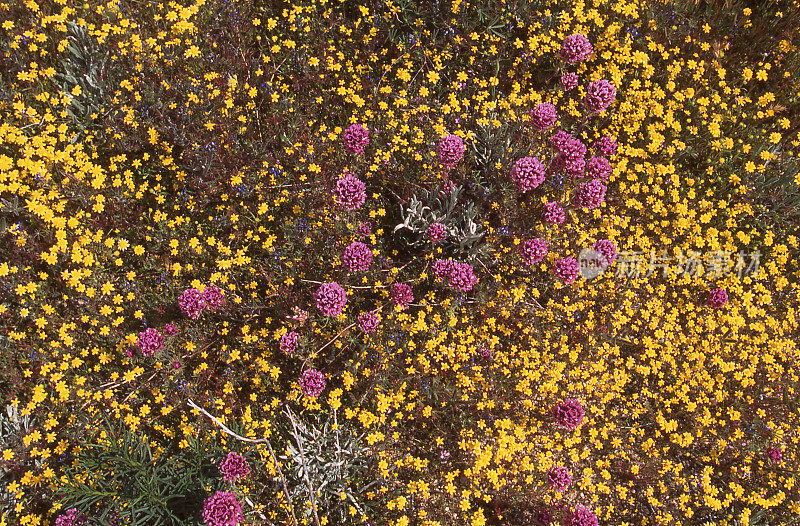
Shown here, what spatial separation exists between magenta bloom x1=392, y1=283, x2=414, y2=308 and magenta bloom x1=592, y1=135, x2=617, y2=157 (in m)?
2.68

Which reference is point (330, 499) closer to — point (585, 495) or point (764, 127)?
point (585, 495)

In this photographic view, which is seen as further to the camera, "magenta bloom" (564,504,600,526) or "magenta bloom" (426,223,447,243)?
"magenta bloom" (426,223,447,243)

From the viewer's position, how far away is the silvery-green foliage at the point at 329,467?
471 centimetres

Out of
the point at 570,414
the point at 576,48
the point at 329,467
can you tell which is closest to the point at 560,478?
the point at 570,414

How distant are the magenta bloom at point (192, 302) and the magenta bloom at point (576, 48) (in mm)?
4709

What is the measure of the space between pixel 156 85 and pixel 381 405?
4.17 m

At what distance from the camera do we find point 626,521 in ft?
17.2

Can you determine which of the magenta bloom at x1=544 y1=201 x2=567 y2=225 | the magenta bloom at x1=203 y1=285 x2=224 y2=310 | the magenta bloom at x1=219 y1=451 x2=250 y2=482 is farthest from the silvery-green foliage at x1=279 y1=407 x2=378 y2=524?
the magenta bloom at x1=544 y1=201 x2=567 y2=225

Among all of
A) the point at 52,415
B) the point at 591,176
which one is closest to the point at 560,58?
the point at 591,176

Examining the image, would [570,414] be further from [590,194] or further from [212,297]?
[212,297]

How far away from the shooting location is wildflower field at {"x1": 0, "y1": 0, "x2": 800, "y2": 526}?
4828 mm

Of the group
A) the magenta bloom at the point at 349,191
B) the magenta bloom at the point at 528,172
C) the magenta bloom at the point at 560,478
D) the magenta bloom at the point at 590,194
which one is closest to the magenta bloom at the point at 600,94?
the magenta bloom at the point at 590,194

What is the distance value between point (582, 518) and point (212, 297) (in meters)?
4.08

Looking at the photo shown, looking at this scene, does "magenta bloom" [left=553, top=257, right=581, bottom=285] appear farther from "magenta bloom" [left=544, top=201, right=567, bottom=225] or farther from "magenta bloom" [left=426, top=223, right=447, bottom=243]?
"magenta bloom" [left=426, top=223, right=447, bottom=243]
